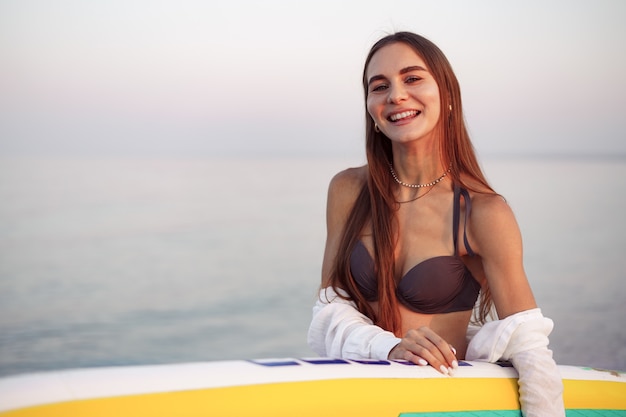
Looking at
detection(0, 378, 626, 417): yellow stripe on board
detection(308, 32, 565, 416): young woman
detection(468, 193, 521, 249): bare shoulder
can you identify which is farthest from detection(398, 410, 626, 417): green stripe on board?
detection(468, 193, 521, 249): bare shoulder

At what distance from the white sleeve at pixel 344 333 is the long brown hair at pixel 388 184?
5cm

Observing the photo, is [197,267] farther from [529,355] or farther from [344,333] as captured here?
[529,355]

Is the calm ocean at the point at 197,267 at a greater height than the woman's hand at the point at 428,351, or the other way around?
the calm ocean at the point at 197,267

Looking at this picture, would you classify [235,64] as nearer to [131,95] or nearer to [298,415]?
[131,95]

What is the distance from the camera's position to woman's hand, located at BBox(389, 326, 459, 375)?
1715 mm

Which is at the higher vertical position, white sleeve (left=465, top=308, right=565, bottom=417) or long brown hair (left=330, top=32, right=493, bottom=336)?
long brown hair (left=330, top=32, right=493, bottom=336)

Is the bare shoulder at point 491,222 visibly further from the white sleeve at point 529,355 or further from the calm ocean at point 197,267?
the calm ocean at point 197,267

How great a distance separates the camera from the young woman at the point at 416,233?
193 cm

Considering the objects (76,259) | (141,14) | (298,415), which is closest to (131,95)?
(141,14)

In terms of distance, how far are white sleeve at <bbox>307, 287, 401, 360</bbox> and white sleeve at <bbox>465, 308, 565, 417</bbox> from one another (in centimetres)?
19

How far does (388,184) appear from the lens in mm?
2197

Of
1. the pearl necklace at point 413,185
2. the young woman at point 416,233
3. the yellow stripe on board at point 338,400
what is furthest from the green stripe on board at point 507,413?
the pearl necklace at point 413,185

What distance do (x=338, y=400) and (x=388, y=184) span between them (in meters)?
0.76

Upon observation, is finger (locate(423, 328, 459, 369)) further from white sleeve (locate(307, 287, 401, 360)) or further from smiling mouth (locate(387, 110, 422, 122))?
smiling mouth (locate(387, 110, 422, 122))
